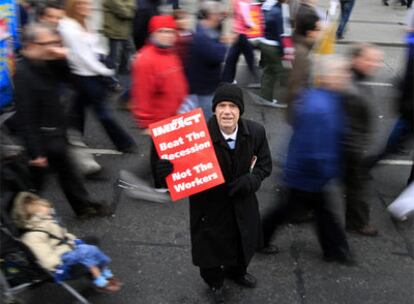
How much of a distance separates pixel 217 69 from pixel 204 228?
2.21 meters

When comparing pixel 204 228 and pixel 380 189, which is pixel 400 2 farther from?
pixel 204 228

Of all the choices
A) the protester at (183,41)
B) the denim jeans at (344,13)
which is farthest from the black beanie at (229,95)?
the denim jeans at (344,13)

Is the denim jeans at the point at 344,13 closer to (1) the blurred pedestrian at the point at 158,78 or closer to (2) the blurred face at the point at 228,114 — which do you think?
(1) the blurred pedestrian at the point at 158,78

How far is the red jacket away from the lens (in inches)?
178

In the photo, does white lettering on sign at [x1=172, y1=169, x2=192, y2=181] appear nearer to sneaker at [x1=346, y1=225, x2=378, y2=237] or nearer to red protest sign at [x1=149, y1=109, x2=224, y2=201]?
Result: red protest sign at [x1=149, y1=109, x2=224, y2=201]

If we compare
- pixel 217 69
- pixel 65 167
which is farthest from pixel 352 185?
pixel 65 167

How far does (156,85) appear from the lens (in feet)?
15.0

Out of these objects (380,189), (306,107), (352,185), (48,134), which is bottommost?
(380,189)

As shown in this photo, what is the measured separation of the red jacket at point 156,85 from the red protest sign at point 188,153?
4.54 ft

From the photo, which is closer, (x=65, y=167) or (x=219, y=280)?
(x=219, y=280)

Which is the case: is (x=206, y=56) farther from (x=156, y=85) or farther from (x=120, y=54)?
(x=120, y=54)

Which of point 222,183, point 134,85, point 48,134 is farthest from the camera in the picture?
point 134,85

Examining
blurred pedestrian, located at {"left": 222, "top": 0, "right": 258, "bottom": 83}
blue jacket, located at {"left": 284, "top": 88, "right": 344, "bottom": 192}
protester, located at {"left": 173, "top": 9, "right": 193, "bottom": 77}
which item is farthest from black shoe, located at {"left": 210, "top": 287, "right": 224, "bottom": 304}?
blurred pedestrian, located at {"left": 222, "top": 0, "right": 258, "bottom": 83}

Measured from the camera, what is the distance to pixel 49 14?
526cm
